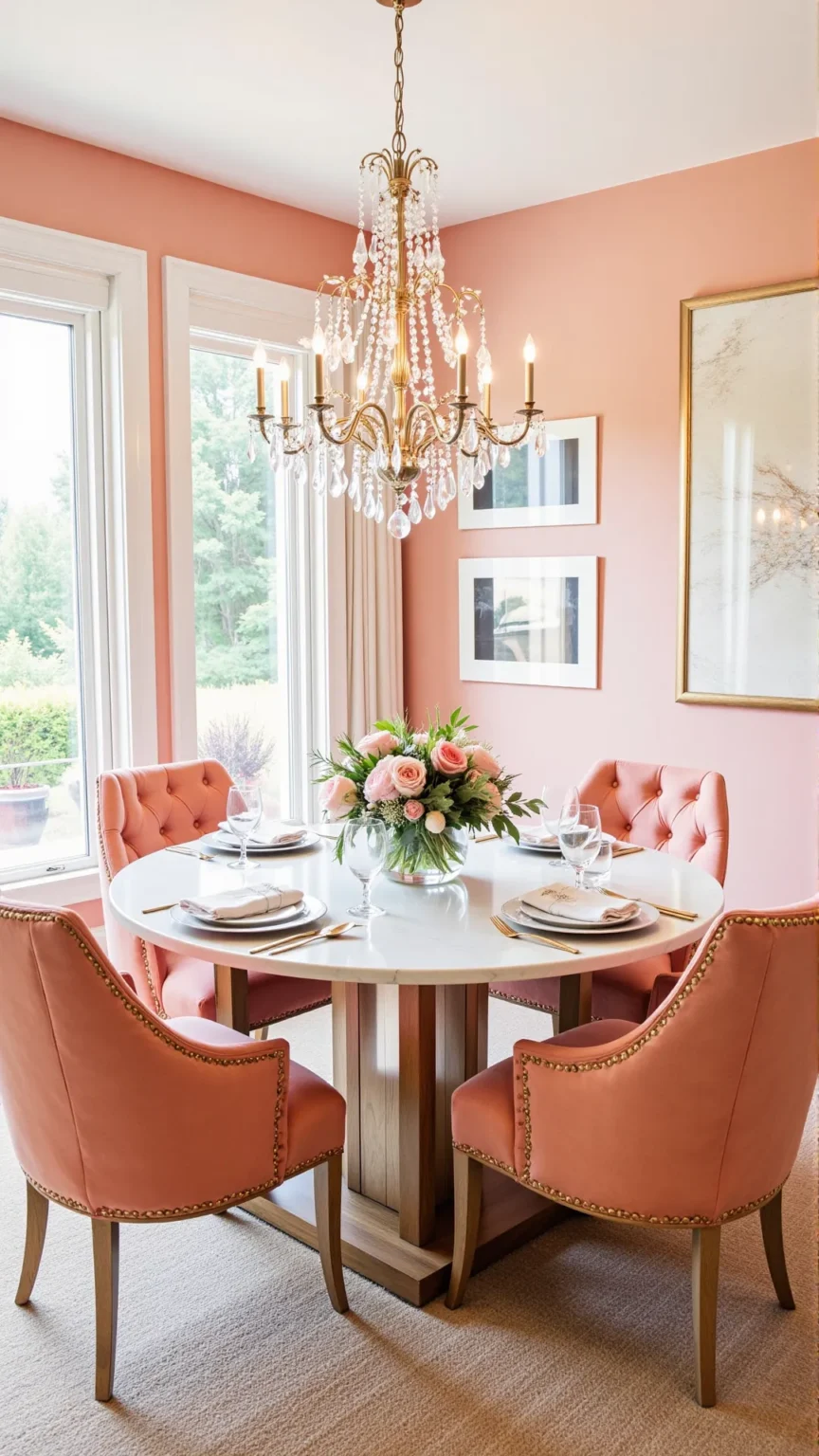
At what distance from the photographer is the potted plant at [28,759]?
3.71m

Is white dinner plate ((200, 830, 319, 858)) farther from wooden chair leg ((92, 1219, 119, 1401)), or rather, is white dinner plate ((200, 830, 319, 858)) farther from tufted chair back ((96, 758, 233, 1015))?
wooden chair leg ((92, 1219, 119, 1401))

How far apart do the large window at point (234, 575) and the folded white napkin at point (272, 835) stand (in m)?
1.37

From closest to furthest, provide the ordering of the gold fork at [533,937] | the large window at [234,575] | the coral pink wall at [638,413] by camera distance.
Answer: the gold fork at [533,937] < the coral pink wall at [638,413] < the large window at [234,575]

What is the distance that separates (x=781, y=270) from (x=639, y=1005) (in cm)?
247

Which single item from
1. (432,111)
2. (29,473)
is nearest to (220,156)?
(432,111)

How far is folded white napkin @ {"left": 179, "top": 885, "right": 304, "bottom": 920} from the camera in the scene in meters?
2.16

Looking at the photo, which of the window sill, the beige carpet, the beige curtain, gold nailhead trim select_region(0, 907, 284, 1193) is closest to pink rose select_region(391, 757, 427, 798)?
gold nailhead trim select_region(0, 907, 284, 1193)

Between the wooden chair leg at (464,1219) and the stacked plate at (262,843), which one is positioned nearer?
the wooden chair leg at (464,1219)

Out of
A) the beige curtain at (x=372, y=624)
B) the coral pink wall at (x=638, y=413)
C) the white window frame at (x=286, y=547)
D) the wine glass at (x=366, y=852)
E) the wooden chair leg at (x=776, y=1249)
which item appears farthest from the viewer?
the beige curtain at (x=372, y=624)

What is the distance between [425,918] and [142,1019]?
2.03 ft

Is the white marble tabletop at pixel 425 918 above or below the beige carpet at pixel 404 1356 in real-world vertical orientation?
above

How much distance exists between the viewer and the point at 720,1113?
1831 mm

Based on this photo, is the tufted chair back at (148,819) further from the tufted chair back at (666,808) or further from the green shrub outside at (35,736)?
the tufted chair back at (666,808)

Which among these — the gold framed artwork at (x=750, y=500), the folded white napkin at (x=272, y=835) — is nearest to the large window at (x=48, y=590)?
the folded white napkin at (x=272, y=835)
